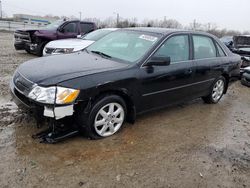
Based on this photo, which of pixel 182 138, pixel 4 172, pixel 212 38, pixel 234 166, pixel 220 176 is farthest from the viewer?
pixel 212 38

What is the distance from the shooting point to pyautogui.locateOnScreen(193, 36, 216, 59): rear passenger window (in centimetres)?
465

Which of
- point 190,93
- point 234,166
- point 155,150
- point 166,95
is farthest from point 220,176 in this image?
point 190,93

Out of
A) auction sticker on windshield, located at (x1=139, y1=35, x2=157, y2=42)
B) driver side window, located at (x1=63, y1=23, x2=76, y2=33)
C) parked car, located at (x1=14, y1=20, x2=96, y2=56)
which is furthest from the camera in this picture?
driver side window, located at (x1=63, y1=23, x2=76, y2=33)

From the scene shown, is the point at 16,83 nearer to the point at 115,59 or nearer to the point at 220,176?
the point at 115,59

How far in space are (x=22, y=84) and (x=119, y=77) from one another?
1308mm

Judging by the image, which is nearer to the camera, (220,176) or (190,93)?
(220,176)

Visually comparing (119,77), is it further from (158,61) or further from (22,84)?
(22,84)

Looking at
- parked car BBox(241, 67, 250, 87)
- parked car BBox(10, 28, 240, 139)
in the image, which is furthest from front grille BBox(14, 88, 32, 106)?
parked car BBox(241, 67, 250, 87)

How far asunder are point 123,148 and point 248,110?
3470mm

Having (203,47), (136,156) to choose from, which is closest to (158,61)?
(136,156)

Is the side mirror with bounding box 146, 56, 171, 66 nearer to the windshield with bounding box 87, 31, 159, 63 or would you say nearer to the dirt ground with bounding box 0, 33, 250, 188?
the windshield with bounding box 87, 31, 159, 63

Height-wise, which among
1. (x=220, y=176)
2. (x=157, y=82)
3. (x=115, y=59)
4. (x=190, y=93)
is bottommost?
(x=220, y=176)

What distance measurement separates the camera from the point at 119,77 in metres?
3.41

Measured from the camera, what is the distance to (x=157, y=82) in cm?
391
